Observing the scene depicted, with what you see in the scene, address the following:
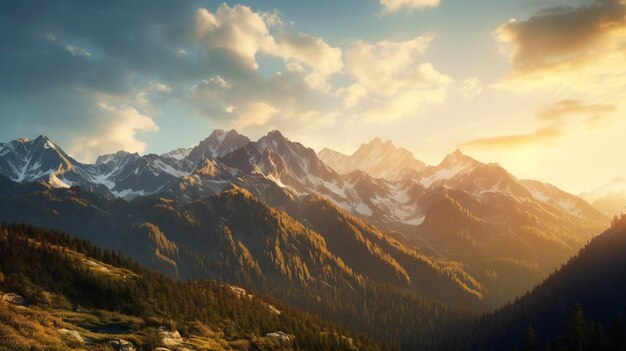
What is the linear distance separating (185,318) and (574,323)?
128 meters

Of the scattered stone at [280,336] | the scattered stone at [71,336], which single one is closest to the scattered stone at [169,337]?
the scattered stone at [71,336]

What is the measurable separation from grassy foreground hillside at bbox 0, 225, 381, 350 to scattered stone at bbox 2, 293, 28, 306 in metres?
0.26

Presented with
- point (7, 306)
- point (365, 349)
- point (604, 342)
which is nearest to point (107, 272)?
point (7, 306)

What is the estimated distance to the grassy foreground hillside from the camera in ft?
251

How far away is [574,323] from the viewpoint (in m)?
148

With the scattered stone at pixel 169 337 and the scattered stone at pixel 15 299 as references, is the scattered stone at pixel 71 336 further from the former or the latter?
the scattered stone at pixel 169 337

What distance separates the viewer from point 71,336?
7381cm

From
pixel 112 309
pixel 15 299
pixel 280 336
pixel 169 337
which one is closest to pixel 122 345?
pixel 169 337

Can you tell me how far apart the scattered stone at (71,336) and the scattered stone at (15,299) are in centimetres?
1722

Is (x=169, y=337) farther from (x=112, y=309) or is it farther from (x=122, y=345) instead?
(x=112, y=309)

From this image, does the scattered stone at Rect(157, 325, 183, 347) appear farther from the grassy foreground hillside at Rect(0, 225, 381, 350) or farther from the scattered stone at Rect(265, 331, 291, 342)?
the scattered stone at Rect(265, 331, 291, 342)

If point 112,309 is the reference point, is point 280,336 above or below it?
below

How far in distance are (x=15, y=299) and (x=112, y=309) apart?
2301 cm

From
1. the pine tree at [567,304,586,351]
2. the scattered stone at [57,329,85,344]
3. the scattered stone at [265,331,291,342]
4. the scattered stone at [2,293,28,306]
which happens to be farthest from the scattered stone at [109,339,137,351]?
the pine tree at [567,304,586,351]
